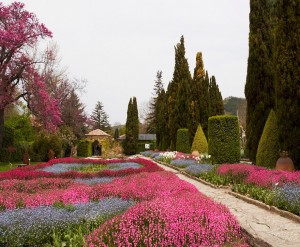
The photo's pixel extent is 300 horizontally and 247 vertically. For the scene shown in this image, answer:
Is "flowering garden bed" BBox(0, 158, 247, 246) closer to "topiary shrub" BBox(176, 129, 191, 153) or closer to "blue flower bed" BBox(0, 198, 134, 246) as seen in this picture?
"blue flower bed" BBox(0, 198, 134, 246)

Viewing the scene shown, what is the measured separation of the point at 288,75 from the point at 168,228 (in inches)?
376

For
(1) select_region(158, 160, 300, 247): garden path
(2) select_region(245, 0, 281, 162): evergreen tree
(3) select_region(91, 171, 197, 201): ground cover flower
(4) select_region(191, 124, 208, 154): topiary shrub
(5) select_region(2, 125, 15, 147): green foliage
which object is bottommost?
(1) select_region(158, 160, 300, 247): garden path

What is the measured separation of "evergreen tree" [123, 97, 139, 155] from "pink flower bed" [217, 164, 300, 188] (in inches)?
1346

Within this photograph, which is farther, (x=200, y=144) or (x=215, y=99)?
(x=215, y=99)

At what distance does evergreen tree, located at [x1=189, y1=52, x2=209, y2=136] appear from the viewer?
30.2m

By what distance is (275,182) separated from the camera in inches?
350

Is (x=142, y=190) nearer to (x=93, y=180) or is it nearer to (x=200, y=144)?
(x=93, y=180)

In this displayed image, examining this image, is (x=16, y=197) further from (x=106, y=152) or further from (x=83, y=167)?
(x=106, y=152)

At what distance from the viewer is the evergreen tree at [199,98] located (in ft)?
98.9

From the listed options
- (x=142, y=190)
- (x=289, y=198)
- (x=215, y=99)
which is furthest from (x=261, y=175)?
(x=215, y=99)

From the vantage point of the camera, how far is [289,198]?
7160mm

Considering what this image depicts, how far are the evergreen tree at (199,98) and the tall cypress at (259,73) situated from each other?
41.5ft

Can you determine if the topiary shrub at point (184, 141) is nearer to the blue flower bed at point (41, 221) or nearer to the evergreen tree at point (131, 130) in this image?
the evergreen tree at point (131, 130)

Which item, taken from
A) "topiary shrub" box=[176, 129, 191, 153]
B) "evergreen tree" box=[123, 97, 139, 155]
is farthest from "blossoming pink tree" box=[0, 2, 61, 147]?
"evergreen tree" box=[123, 97, 139, 155]
